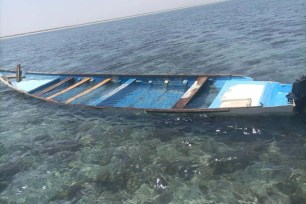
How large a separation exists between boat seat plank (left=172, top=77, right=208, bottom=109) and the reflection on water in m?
0.85

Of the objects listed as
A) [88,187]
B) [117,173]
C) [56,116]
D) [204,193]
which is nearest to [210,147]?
[204,193]

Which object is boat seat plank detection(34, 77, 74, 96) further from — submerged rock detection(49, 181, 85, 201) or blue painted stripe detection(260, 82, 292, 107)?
blue painted stripe detection(260, 82, 292, 107)

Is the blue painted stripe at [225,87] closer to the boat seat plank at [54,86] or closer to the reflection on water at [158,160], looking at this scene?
the reflection on water at [158,160]

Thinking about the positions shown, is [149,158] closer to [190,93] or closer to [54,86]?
[190,93]

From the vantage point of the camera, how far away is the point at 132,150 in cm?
1219

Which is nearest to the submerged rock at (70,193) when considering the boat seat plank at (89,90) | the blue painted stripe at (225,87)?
the blue painted stripe at (225,87)

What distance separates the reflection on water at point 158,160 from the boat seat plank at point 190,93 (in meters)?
0.85

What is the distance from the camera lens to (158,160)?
1118cm

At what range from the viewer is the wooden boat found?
12.3m

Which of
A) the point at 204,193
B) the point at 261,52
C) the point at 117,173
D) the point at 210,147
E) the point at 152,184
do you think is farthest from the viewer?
the point at 261,52

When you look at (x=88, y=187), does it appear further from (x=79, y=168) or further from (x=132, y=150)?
(x=132, y=150)

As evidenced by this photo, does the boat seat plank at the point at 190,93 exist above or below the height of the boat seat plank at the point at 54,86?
above

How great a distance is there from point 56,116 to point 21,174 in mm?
6174

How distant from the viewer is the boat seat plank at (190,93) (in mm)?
13828
